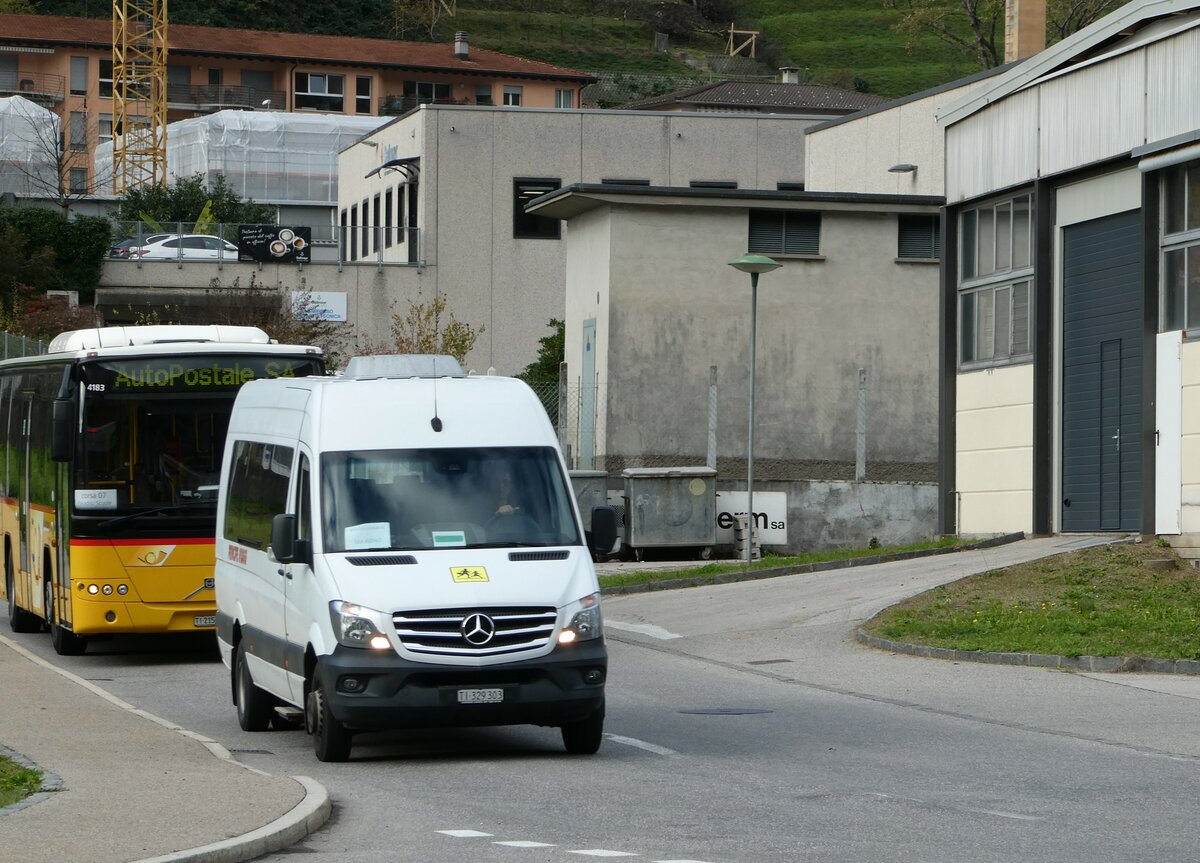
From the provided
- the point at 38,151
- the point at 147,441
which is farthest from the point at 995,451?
the point at 38,151

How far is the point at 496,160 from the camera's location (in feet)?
208

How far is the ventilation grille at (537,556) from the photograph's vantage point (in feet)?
39.7

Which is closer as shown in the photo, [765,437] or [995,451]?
[995,451]

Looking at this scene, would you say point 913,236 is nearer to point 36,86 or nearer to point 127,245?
point 127,245

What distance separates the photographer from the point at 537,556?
12.1 meters

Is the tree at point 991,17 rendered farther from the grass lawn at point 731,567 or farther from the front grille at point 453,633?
the front grille at point 453,633

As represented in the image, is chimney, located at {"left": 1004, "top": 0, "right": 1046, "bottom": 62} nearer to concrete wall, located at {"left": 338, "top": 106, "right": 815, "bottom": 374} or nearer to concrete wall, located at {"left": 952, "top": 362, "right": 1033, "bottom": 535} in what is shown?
concrete wall, located at {"left": 952, "top": 362, "right": 1033, "bottom": 535}

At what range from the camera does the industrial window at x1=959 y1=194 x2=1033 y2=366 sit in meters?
27.7

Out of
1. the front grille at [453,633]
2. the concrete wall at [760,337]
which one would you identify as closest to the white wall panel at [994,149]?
the concrete wall at [760,337]

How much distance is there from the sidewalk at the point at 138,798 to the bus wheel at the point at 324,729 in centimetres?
60

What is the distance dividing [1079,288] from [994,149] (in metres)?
2.91

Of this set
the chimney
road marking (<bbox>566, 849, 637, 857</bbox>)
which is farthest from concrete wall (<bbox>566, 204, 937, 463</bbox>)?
road marking (<bbox>566, 849, 637, 857</bbox>)

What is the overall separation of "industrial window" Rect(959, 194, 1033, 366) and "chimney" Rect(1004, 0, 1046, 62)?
1227cm

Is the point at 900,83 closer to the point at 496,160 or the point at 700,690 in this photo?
the point at 496,160
